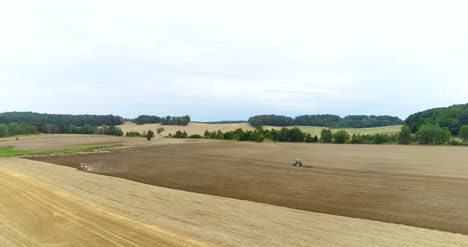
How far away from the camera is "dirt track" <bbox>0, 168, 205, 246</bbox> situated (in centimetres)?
1240

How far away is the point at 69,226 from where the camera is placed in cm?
1430

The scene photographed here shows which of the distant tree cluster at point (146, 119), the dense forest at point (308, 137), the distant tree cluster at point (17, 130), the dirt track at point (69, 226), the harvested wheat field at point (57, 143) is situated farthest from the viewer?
the distant tree cluster at point (146, 119)

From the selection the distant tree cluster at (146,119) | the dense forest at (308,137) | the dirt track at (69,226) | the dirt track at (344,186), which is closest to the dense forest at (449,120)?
the dense forest at (308,137)

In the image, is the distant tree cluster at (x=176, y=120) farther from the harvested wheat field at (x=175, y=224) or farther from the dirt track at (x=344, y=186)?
the harvested wheat field at (x=175, y=224)

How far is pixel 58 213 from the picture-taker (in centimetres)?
1641

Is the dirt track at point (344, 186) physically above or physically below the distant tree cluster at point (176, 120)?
below

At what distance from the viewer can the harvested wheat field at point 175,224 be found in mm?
12461

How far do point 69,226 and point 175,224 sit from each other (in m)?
5.74

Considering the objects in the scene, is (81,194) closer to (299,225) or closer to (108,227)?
(108,227)

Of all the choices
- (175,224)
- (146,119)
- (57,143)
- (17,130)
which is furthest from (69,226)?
(146,119)

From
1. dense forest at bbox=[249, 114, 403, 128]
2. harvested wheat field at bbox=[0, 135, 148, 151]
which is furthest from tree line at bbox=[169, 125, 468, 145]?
dense forest at bbox=[249, 114, 403, 128]

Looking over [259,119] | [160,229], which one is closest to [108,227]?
[160,229]

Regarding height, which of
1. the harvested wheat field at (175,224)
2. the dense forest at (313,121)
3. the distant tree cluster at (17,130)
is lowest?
the harvested wheat field at (175,224)

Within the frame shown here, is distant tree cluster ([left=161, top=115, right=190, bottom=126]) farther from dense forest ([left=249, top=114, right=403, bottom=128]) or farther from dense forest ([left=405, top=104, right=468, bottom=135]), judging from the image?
dense forest ([left=405, top=104, right=468, bottom=135])
